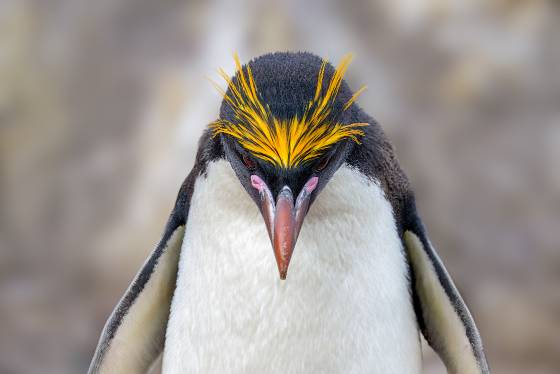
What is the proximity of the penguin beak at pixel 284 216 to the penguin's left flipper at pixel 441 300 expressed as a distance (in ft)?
1.53

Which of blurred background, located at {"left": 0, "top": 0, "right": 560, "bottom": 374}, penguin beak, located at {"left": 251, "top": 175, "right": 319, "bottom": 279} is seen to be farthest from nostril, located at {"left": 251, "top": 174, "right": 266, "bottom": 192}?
blurred background, located at {"left": 0, "top": 0, "right": 560, "bottom": 374}

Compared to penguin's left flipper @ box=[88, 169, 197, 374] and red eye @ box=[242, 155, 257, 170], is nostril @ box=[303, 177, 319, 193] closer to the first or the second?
red eye @ box=[242, 155, 257, 170]

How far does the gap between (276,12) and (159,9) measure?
545 mm

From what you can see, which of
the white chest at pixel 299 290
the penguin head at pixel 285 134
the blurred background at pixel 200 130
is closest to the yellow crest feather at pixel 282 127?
the penguin head at pixel 285 134

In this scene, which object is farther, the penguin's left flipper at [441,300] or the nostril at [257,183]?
the penguin's left flipper at [441,300]

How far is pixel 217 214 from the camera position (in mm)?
1307

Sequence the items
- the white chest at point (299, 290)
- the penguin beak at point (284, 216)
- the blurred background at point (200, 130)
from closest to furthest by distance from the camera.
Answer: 1. the penguin beak at point (284, 216)
2. the white chest at point (299, 290)
3. the blurred background at point (200, 130)

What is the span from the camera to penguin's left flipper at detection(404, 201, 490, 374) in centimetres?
145

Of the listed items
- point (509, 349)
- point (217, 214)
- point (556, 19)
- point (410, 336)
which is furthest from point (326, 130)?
point (556, 19)

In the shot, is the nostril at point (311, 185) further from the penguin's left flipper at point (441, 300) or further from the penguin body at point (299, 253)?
the penguin's left flipper at point (441, 300)

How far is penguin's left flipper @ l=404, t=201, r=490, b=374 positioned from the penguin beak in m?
0.47

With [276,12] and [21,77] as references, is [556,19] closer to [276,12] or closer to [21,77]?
[276,12]

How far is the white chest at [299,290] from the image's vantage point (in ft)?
4.11

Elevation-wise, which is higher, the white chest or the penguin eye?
the penguin eye
